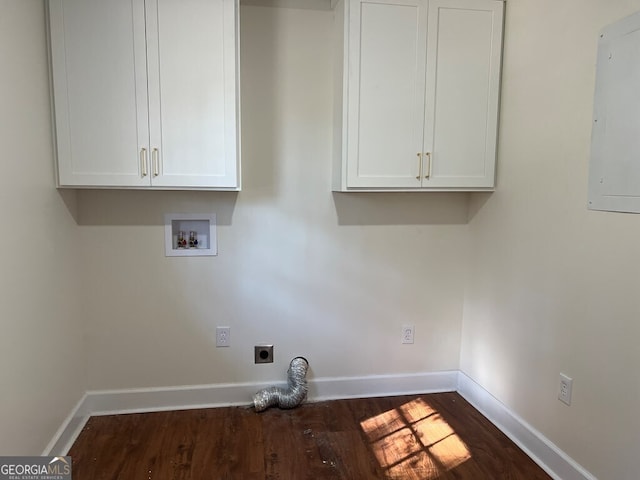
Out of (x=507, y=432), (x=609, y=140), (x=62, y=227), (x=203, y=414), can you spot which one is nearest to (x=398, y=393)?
Answer: (x=507, y=432)

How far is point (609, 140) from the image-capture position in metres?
1.68

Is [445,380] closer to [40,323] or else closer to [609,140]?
[609,140]

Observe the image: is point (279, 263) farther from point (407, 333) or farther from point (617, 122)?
point (617, 122)

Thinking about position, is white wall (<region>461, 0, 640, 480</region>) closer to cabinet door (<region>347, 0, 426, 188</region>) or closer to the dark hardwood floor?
the dark hardwood floor

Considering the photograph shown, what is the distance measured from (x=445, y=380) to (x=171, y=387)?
1.64m

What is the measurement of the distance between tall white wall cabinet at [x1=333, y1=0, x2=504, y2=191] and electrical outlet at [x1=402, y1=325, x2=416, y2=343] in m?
0.89

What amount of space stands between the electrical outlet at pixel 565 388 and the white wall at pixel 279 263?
87 cm

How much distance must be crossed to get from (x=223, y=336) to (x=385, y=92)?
1580mm

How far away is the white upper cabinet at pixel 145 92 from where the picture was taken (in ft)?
6.56

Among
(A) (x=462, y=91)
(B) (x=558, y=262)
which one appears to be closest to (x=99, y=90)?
(A) (x=462, y=91)

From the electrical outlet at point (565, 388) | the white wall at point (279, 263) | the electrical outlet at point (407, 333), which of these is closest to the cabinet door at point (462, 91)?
the white wall at point (279, 263)

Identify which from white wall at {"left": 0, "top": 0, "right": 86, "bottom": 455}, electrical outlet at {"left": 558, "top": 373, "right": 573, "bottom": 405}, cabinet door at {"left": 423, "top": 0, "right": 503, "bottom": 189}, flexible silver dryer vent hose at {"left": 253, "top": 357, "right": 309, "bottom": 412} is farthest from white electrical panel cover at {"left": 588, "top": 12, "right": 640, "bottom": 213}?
white wall at {"left": 0, "top": 0, "right": 86, "bottom": 455}

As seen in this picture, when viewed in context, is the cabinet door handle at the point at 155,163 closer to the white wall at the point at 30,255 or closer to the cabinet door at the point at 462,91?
the white wall at the point at 30,255

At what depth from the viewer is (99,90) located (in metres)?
2.03
